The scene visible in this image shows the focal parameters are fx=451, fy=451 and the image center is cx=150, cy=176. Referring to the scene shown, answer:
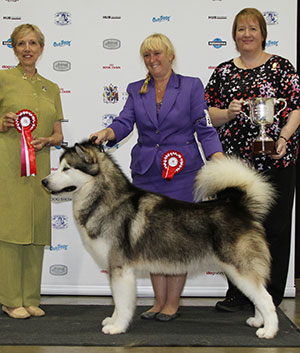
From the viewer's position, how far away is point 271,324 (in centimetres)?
301

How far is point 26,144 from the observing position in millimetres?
3459

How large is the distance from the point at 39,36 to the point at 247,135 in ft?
6.05

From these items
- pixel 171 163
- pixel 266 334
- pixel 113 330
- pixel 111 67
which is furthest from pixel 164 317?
pixel 111 67

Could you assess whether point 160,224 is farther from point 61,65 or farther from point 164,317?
point 61,65

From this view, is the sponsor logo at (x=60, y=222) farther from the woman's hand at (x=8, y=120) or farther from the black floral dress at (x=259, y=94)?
the black floral dress at (x=259, y=94)

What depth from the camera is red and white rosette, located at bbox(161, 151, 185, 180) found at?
3.41 metres

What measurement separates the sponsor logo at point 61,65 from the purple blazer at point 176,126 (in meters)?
1.40

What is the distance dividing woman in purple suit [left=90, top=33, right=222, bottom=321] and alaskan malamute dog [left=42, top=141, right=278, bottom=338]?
33cm

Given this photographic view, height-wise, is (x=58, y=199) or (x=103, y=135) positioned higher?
(x=103, y=135)

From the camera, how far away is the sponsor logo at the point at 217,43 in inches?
180

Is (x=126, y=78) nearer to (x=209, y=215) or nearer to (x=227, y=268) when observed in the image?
(x=209, y=215)

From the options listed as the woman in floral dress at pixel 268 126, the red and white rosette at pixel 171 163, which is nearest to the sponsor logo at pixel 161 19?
the woman in floral dress at pixel 268 126

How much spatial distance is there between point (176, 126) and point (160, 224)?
81 centimetres

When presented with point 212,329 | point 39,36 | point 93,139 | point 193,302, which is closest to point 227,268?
point 212,329
